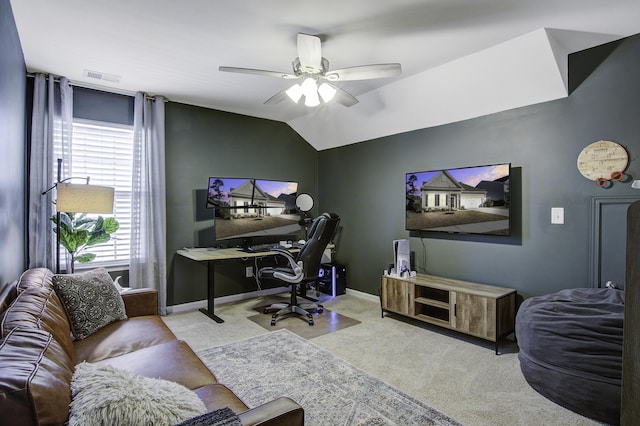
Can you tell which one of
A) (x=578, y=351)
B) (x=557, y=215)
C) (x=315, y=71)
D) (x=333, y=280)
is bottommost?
(x=333, y=280)

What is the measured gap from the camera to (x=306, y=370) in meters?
2.65

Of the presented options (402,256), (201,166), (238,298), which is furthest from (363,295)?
(201,166)

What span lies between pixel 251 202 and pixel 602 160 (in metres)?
3.56

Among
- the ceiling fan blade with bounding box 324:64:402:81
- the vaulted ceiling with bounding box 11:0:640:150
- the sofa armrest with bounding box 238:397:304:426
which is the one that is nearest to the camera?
the sofa armrest with bounding box 238:397:304:426

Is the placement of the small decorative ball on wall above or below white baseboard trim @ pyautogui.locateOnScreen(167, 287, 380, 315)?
above

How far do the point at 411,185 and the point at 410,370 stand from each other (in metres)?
2.09

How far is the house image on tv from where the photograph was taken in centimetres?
430

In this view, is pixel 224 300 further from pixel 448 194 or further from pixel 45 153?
pixel 448 194

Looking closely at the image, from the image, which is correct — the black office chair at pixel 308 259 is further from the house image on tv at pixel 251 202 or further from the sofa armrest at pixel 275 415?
the sofa armrest at pixel 275 415

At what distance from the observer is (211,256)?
3789 millimetres

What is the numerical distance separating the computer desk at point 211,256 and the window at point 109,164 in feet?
2.20

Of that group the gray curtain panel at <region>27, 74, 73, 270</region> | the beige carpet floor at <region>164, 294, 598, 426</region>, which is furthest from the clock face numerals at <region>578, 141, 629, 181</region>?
the gray curtain panel at <region>27, 74, 73, 270</region>

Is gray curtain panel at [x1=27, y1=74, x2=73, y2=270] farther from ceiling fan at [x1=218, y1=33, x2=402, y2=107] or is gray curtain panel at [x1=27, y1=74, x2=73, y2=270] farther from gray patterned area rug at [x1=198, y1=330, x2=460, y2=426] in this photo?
ceiling fan at [x1=218, y1=33, x2=402, y2=107]

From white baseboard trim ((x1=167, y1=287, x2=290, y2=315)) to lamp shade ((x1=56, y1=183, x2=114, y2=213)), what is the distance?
1708 millimetres
